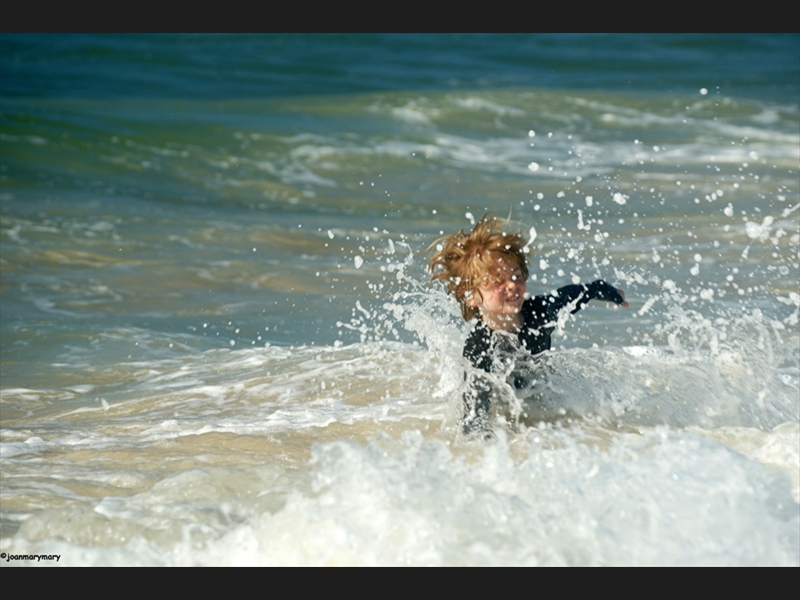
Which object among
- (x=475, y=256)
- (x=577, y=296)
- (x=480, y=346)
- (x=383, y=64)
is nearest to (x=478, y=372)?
(x=480, y=346)

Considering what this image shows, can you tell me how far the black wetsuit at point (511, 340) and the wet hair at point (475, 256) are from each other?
159 millimetres

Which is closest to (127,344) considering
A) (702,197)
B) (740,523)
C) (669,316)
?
(669,316)

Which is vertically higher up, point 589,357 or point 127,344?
point 589,357

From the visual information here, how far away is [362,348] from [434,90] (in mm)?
13488

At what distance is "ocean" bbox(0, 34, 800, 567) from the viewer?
331 cm

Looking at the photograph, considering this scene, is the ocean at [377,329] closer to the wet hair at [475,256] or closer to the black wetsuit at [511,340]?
the black wetsuit at [511,340]

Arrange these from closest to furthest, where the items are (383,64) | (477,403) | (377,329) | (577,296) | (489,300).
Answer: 1. (477,403)
2. (489,300)
3. (577,296)
4. (377,329)
5. (383,64)

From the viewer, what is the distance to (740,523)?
3.24 m

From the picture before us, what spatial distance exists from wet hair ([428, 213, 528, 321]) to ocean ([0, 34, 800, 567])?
631 mm

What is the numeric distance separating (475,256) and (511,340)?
450mm

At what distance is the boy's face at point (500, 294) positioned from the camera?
4617 mm

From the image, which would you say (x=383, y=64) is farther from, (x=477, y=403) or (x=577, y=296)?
(x=477, y=403)

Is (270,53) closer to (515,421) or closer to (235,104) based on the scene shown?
(235,104)

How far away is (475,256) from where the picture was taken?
182 inches
